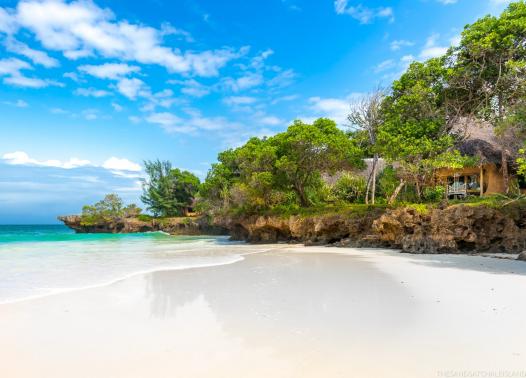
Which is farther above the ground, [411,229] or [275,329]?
[411,229]

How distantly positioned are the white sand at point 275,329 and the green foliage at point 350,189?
16.1 metres

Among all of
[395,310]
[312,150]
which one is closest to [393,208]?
[312,150]

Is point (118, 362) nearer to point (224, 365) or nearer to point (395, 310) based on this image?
point (224, 365)

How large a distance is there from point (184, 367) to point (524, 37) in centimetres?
1787

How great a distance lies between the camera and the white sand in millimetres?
3039

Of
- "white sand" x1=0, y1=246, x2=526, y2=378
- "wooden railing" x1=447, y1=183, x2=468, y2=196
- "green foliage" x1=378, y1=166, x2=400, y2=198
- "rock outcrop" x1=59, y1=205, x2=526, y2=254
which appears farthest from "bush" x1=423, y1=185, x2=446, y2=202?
"white sand" x1=0, y1=246, x2=526, y2=378

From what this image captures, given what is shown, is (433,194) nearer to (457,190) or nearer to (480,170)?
(457,190)

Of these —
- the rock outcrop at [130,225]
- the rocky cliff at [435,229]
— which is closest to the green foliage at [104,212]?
the rock outcrop at [130,225]

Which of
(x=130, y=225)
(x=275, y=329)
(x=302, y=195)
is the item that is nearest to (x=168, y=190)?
(x=130, y=225)

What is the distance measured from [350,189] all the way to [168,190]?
29.6 meters

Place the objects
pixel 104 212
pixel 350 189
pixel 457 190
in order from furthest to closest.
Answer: pixel 104 212
pixel 350 189
pixel 457 190

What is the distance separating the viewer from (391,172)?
2097cm

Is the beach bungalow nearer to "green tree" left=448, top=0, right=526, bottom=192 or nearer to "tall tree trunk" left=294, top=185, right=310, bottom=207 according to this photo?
"green tree" left=448, top=0, right=526, bottom=192

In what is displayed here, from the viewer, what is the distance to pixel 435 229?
13.1 meters
